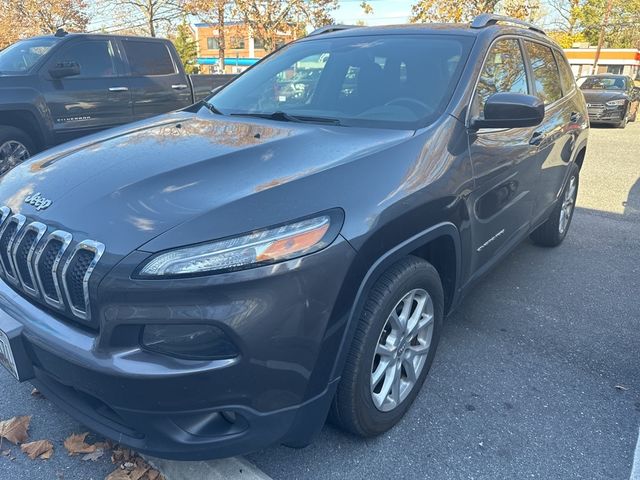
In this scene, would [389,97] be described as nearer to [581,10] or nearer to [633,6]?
[633,6]

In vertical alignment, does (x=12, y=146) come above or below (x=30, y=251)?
below

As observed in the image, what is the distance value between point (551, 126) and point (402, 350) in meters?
2.31

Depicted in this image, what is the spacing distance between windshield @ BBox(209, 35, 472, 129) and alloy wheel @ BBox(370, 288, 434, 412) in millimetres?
846

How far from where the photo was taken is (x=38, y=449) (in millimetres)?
2303

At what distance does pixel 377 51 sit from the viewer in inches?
122

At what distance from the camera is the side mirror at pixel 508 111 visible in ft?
8.34

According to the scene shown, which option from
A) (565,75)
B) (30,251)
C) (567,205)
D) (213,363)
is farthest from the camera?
(567,205)

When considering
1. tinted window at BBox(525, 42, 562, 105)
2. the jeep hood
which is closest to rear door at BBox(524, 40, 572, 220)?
tinted window at BBox(525, 42, 562, 105)

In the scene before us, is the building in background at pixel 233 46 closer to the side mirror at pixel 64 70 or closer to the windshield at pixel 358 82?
the side mirror at pixel 64 70

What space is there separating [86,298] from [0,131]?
18.7ft

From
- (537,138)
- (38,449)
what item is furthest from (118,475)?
(537,138)

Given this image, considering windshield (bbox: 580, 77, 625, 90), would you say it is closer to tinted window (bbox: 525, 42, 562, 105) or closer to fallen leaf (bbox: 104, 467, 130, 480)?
tinted window (bbox: 525, 42, 562, 105)

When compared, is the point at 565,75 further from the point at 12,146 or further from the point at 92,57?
the point at 12,146

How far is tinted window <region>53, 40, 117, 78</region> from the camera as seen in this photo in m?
7.00
